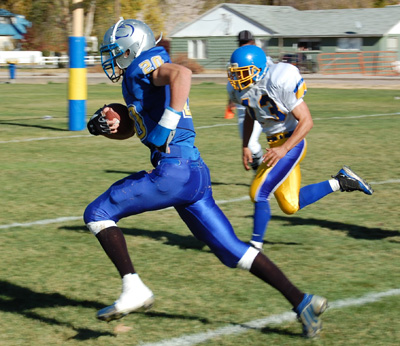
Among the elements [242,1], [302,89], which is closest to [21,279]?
[302,89]

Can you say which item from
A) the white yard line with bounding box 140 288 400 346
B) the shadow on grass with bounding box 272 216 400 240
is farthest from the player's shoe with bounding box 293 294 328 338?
the shadow on grass with bounding box 272 216 400 240

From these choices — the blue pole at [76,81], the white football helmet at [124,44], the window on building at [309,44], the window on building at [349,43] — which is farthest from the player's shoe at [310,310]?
the window on building at [309,44]

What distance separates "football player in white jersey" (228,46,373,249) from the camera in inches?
226

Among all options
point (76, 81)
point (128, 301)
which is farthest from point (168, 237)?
point (76, 81)

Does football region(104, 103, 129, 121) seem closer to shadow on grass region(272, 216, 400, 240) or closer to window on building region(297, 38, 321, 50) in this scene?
shadow on grass region(272, 216, 400, 240)

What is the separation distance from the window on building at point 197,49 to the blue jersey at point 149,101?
50.8 meters

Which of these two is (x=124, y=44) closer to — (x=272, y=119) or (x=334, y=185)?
(x=272, y=119)

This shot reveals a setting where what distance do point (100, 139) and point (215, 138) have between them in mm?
2216

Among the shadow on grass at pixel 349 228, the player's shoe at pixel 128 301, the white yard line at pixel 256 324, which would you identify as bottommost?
the shadow on grass at pixel 349 228

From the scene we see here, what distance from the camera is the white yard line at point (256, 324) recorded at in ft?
14.0

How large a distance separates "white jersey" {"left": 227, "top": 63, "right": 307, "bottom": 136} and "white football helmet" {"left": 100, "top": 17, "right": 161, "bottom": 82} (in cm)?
158

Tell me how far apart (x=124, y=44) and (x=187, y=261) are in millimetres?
2195

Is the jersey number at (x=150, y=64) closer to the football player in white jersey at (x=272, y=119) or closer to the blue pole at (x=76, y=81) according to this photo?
the football player in white jersey at (x=272, y=119)

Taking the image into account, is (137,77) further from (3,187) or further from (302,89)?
(3,187)
